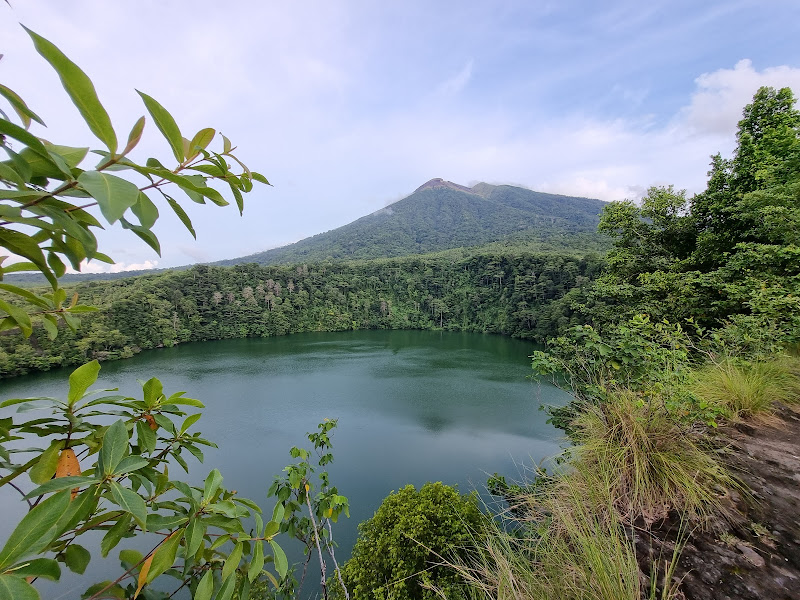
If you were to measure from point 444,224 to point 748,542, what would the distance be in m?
106

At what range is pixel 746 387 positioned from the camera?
2104 mm

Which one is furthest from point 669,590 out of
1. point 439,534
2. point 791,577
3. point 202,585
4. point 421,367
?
point 421,367

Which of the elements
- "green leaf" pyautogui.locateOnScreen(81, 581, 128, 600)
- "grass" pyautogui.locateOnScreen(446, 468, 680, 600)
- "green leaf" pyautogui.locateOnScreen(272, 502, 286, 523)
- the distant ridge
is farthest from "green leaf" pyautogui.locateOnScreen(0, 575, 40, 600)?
the distant ridge

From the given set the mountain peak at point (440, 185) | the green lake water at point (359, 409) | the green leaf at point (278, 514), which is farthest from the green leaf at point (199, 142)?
the mountain peak at point (440, 185)

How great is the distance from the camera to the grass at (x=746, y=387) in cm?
208

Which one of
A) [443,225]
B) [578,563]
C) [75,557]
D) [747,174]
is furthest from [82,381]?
[443,225]

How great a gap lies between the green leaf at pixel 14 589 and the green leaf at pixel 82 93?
375 mm

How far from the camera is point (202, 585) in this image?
516mm

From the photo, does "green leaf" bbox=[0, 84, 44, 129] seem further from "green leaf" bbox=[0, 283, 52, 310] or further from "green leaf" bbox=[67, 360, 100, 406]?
→ "green leaf" bbox=[67, 360, 100, 406]

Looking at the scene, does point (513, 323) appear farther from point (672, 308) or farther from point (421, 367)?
point (672, 308)

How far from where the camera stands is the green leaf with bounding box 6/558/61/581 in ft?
1.08

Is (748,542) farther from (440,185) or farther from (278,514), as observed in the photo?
(440,185)

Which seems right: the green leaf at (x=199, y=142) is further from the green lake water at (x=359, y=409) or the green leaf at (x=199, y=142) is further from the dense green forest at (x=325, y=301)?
the dense green forest at (x=325, y=301)

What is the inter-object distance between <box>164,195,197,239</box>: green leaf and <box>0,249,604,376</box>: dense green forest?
28490 mm
